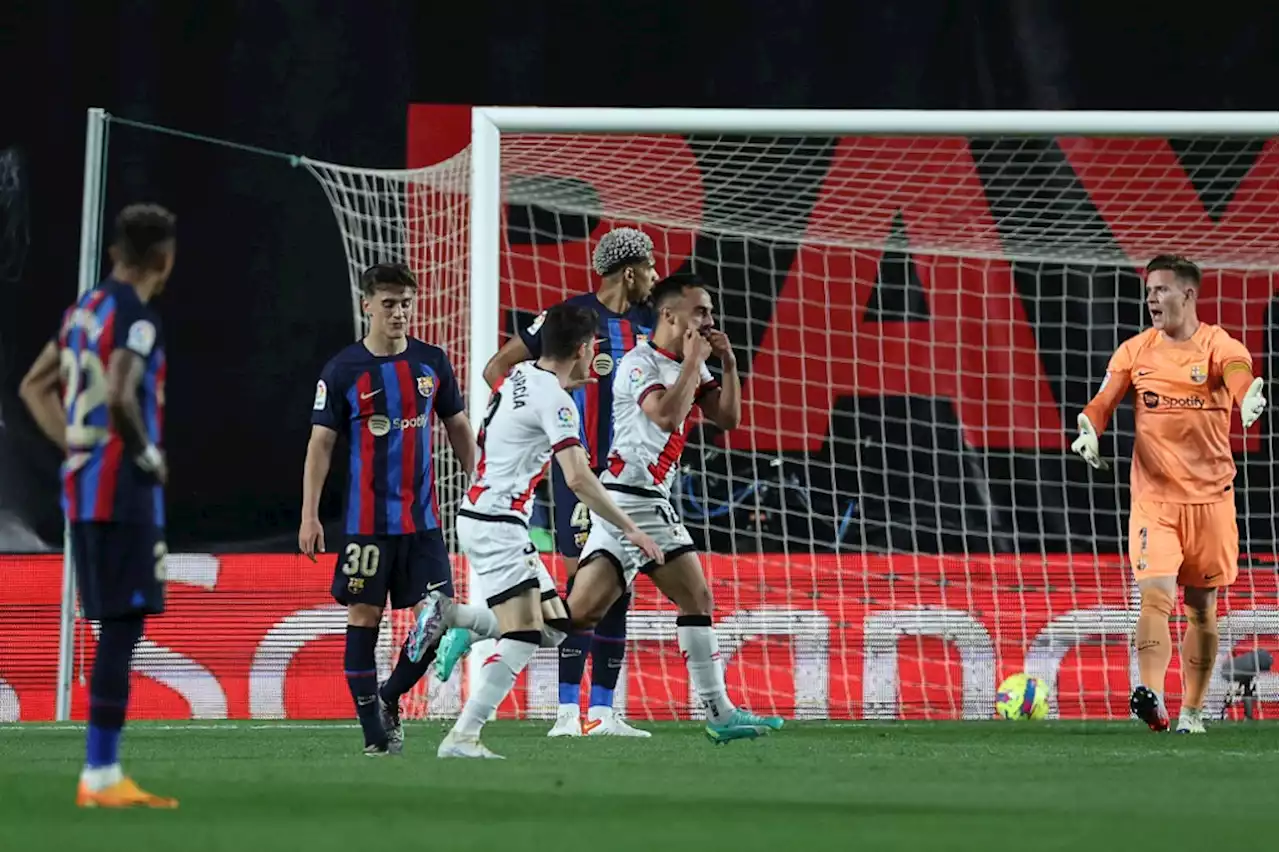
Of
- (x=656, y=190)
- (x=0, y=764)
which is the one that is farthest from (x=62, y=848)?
(x=656, y=190)

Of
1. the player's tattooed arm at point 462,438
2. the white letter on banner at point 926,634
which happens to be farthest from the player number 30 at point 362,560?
the white letter on banner at point 926,634

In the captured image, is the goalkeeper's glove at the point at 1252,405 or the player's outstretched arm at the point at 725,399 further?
the goalkeeper's glove at the point at 1252,405

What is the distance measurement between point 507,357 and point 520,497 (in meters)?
1.57

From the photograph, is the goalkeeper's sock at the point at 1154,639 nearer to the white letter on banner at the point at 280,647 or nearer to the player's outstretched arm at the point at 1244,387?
the player's outstretched arm at the point at 1244,387

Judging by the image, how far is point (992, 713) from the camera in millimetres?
10633

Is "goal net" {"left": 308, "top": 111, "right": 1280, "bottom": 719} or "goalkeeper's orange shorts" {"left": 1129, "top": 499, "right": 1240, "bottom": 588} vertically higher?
"goal net" {"left": 308, "top": 111, "right": 1280, "bottom": 719}

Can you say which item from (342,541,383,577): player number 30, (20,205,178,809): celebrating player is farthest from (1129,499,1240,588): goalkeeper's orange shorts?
(20,205,178,809): celebrating player

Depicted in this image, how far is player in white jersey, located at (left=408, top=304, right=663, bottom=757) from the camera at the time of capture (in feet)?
22.0

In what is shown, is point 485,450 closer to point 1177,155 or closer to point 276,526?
point 276,526

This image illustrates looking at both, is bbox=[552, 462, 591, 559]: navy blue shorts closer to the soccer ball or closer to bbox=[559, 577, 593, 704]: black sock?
bbox=[559, 577, 593, 704]: black sock

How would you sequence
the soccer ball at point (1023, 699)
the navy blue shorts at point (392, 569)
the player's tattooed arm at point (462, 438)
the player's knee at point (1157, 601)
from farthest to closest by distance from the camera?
the soccer ball at point (1023, 699) < the player's knee at point (1157, 601) < the player's tattooed arm at point (462, 438) < the navy blue shorts at point (392, 569)

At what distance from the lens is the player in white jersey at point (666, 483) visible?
747 cm

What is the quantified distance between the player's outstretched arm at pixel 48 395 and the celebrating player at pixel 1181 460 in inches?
187

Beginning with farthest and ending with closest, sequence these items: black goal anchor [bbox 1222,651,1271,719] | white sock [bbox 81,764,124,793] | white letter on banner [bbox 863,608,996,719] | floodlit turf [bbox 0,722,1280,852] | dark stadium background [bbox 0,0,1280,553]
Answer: dark stadium background [bbox 0,0,1280,553] < white letter on banner [bbox 863,608,996,719] < black goal anchor [bbox 1222,651,1271,719] < white sock [bbox 81,764,124,793] < floodlit turf [bbox 0,722,1280,852]
